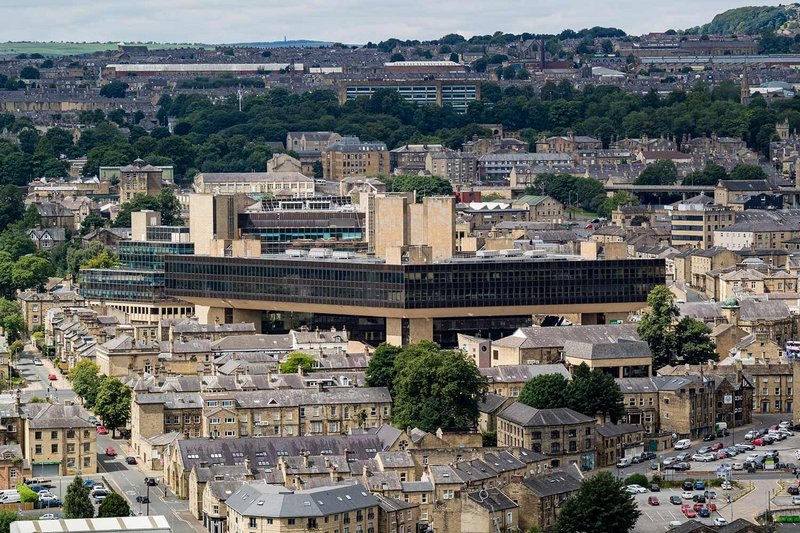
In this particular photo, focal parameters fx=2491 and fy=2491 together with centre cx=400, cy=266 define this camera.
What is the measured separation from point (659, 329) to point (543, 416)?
21.0 m

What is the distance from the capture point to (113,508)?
Result: 8625cm

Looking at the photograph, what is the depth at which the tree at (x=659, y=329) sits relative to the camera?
115500mm

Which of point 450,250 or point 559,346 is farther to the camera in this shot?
point 450,250

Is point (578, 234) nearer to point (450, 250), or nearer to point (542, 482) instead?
point (450, 250)

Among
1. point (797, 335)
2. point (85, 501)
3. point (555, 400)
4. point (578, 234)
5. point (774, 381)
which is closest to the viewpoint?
point (85, 501)

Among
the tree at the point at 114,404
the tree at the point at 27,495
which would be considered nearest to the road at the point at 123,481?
the tree at the point at 114,404

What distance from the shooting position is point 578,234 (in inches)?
6599

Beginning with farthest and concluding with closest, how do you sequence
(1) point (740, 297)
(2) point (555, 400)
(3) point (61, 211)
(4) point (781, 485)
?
(3) point (61, 211), (1) point (740, 297), (2) point (555, 400), (4) point (781, 485)

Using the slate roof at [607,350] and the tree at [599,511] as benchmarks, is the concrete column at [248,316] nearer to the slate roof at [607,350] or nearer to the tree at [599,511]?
the slate roof at [607,350]

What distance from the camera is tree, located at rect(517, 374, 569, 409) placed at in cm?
9994

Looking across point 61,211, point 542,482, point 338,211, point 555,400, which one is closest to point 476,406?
point 555,400

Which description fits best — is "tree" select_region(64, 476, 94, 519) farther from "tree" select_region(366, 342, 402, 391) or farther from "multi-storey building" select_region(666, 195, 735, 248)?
"multi-storey building" select_region(666, 195, 735, 248)

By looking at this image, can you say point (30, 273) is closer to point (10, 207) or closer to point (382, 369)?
point (10, 207)

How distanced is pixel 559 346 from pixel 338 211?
112ft
